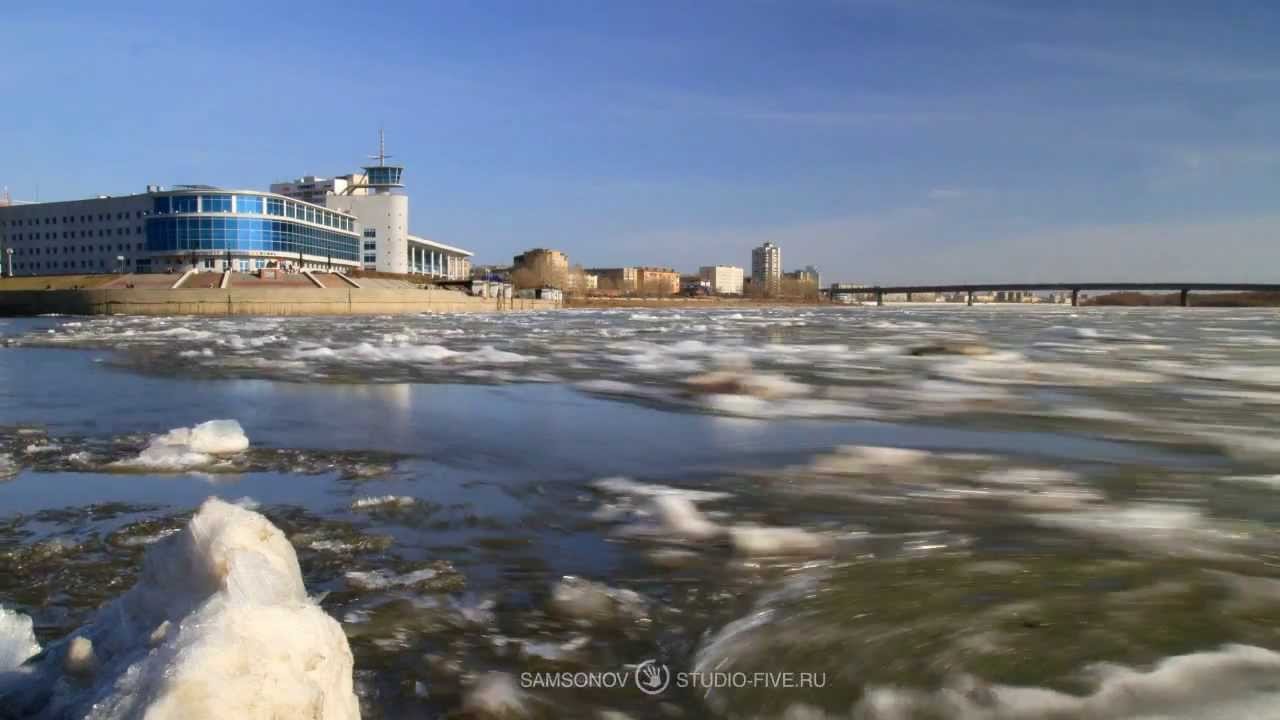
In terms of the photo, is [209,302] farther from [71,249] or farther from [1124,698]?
[1124,698]

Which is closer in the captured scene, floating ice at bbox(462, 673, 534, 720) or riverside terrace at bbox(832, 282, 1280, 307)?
floating ice at bbox(462, 673, 534, 720)

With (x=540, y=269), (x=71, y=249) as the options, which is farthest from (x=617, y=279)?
(x=71, y=249)

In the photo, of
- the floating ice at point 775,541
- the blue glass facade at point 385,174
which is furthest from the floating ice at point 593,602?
the blue glass facade at point 385,174

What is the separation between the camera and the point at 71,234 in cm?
7244

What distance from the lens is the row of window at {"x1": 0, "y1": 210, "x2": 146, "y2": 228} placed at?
68.3 m

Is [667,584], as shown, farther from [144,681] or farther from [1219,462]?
[1219,462]

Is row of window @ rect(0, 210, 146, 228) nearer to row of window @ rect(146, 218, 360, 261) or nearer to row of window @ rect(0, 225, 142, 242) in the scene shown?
row of window @ rect(0, 225, 142, 242)

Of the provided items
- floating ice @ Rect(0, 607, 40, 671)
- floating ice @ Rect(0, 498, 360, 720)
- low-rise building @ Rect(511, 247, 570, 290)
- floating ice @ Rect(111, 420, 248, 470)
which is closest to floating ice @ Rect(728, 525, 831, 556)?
floating ice @ Rect(0, 498, 360, 720)

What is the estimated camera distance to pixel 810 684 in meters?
1.65

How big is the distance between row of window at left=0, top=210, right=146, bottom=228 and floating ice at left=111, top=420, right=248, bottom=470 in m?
75.8

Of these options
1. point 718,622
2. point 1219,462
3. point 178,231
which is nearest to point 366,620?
point 718,622

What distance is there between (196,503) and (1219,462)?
4.68 meters

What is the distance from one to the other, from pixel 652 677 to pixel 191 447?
11.1ft

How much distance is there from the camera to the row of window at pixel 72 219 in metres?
68.3
